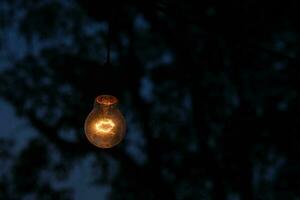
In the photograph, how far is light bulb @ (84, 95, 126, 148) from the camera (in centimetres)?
450

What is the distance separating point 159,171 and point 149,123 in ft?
4.18

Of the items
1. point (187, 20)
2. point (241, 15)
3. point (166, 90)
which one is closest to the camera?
point (187, 20)

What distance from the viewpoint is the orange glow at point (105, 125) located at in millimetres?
4484

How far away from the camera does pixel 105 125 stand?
4520 millimetres

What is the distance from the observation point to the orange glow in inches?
177

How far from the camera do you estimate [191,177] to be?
32.3 ft

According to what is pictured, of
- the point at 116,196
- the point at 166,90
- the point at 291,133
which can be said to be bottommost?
the point at 116,196

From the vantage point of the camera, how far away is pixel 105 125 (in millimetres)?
4520

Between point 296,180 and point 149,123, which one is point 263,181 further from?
point 149,123

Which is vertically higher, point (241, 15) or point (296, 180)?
point (241, 15)

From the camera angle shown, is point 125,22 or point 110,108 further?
point 125,22

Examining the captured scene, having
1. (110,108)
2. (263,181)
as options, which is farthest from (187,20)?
(263,181)

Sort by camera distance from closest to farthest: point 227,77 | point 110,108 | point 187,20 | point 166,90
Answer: point 187,20 → point 110,108 → point 227,77 → point 166,90

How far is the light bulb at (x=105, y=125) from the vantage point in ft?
14.8
